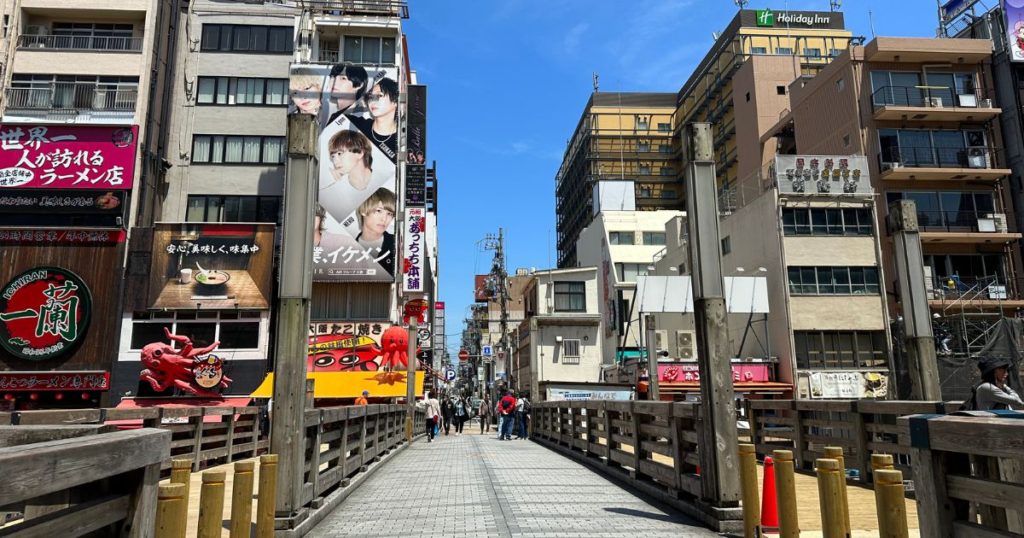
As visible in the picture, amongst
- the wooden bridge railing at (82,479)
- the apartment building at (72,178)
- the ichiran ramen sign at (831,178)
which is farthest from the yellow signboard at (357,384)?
the wooden bridge railing at (82,479)

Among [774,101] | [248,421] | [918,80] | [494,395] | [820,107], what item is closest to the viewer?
[248,421]

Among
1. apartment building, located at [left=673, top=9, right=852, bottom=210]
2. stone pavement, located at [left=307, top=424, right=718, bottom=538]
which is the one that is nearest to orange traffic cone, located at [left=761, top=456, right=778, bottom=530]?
stone pavement, located at [left=307, top=424, right=718, bottom=538]

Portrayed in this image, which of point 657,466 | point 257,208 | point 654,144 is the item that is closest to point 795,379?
point 657,466

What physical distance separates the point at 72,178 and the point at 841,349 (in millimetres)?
36945

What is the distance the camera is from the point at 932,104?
107 ft

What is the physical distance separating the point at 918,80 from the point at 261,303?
116 ft

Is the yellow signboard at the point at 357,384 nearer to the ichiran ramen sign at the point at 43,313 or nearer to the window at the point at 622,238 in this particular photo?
the ichiran ramen sign at the point at 43,313

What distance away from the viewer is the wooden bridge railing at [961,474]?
3379 millimetres

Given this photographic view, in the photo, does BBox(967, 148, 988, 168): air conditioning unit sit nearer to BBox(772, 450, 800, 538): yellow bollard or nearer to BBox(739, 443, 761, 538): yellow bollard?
BBox(739, 443, 761, 538): yellow bollard

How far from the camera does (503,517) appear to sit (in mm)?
7727

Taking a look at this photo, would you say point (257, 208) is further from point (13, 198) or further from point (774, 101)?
point (774, 101)

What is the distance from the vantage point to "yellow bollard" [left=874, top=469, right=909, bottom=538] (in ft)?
14.4

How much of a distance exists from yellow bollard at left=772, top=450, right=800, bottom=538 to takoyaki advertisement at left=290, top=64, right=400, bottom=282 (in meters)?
29.6

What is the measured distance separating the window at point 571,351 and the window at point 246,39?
87.4 ft
